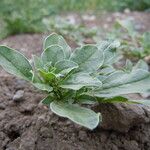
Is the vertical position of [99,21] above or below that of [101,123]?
below

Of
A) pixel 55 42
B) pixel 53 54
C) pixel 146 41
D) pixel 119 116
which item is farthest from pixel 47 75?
pixel 146 41

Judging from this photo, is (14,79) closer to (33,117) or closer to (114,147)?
(33,117)

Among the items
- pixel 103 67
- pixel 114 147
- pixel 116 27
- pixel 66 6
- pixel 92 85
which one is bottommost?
pixel 66 6

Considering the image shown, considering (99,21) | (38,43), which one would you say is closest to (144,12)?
(99,21)

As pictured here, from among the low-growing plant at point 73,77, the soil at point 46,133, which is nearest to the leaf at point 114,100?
the low-growing plant at point 73,77

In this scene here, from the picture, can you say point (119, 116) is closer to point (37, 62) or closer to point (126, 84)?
point (126, 84)

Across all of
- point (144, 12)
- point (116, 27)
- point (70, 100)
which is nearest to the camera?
point (70, 100)
